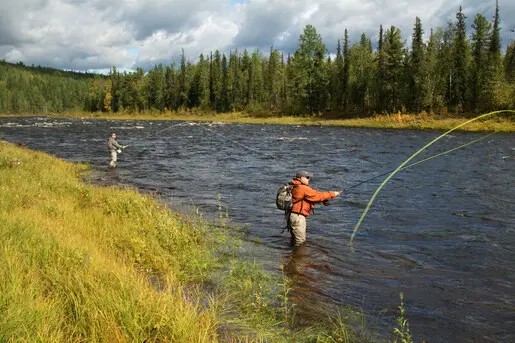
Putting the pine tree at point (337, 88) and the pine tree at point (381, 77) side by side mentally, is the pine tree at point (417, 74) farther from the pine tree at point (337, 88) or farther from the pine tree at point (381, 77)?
the pine tree at point (337, 88)

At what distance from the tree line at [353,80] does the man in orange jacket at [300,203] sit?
48899 mm

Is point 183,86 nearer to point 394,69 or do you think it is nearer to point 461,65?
point 394,69

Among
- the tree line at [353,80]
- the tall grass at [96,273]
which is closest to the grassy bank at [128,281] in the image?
the tall grass at [96,273]

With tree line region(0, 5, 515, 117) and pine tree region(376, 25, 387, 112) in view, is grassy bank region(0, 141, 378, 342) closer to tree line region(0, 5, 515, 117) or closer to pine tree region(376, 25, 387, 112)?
tree line region(0, 5, 515, 117)

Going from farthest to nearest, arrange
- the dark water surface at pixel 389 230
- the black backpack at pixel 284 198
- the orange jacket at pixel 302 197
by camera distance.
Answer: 1. the black backpack at pixel 284 198
2. the orange jacket at pixel 302 197
3. the dark water surface at pixel 389 230

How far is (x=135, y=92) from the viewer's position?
413ft

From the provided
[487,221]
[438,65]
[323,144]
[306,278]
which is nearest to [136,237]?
[306,278]

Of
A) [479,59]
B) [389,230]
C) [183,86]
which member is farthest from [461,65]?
[183,86]

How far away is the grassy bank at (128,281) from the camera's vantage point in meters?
4.29

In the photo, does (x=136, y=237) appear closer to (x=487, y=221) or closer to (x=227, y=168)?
(x=487, y=221)

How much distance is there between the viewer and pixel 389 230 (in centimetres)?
1099

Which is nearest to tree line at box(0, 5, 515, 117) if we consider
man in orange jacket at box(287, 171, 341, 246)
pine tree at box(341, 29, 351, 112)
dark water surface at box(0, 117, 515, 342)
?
pine tree at box(341, 29, 351, 112)

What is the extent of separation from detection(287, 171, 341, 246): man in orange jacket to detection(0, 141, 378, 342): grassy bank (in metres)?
1.46

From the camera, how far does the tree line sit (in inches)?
2301
